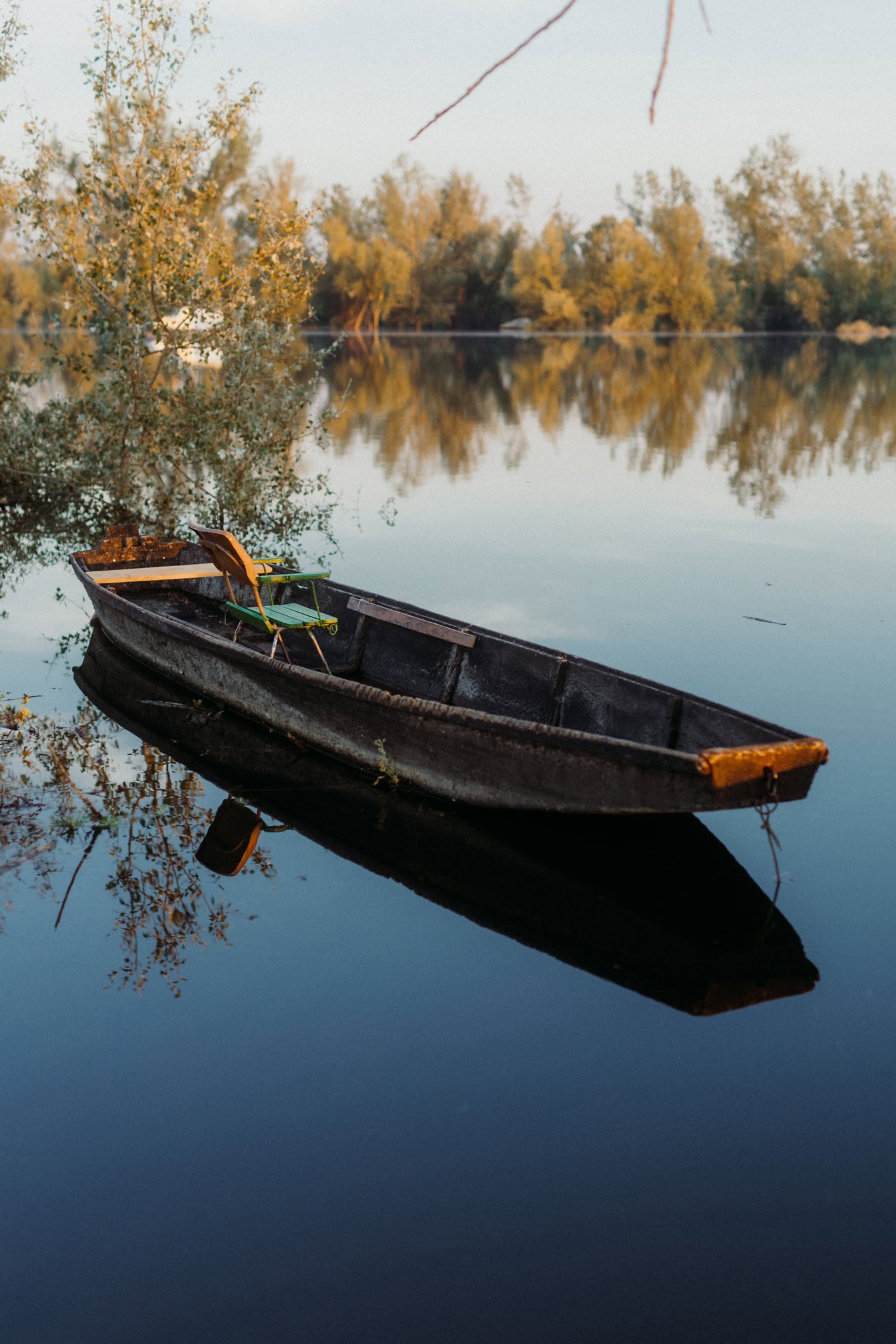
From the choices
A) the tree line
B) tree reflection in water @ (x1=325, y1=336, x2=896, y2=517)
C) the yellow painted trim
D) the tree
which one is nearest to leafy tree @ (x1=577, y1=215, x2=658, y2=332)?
the tree line

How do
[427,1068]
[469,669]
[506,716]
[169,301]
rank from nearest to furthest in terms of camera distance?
[427,1068] < [506,716] < [469,669] < [169,301]

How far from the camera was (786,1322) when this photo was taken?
3854 mm

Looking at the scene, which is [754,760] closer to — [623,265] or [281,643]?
[281,643]

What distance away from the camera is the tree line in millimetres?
87250

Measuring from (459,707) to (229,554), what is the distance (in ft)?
7.74

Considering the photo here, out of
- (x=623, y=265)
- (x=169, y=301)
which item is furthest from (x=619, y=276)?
(x=169, y=301)

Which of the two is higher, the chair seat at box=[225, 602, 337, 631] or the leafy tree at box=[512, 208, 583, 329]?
the leafy tree at box=[512, 208, 583, 329]

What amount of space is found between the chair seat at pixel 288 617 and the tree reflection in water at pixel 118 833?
0.92m

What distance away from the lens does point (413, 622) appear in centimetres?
913

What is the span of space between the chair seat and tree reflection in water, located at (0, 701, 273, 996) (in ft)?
3.02

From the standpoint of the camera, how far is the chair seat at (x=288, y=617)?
8.88 metres

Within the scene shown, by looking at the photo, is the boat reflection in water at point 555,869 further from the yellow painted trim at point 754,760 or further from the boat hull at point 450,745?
the yellow painted trim at point 754,760

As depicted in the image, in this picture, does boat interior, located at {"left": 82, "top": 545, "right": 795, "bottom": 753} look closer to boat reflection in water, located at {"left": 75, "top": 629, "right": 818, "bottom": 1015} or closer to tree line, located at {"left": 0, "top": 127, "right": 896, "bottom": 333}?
boat reflection in water, located at {"left": 75, "top": 629, "right": 818, "bottom": 1015}

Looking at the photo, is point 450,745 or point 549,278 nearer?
point 450,745
